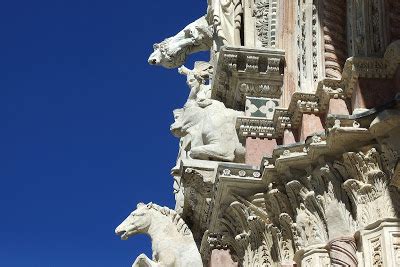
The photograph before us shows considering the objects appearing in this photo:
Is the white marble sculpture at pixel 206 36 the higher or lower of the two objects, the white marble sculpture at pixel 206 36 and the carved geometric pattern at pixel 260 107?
the higher

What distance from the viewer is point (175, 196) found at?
15.6 metres

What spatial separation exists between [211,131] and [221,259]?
5.45 ft

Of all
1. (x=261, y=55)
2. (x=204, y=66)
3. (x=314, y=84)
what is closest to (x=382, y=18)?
(x=314, y=84)

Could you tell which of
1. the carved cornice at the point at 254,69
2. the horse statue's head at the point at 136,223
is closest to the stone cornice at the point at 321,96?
the carved cornice at the point at 254,69

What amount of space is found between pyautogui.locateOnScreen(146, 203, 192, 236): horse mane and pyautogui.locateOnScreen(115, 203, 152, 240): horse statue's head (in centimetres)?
10

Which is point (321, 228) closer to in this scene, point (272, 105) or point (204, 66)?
point (272, 105)

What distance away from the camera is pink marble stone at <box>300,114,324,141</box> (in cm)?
1222

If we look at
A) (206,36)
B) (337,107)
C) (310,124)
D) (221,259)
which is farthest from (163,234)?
(337,107)

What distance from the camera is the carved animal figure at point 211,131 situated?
1333cm

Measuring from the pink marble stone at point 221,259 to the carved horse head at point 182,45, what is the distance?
12.2ft

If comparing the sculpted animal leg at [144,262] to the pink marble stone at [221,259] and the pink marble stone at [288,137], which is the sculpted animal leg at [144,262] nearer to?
the pink marble stone at [221,259]

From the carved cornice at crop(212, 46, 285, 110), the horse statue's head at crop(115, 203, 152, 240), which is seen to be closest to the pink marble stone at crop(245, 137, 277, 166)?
the carved cornice at crop(212, 46, 285, 110)

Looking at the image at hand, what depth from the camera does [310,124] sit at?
1229cm

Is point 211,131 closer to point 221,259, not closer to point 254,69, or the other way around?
point 254,69
